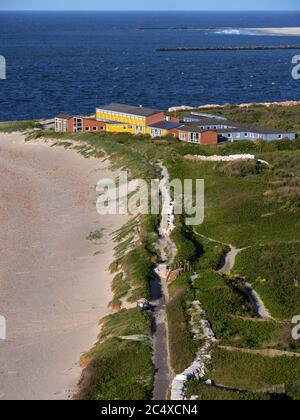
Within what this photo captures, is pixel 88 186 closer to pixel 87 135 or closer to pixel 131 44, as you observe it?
pixel 87 135

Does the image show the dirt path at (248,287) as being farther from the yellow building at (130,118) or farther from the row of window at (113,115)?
the row of window at (113,115)

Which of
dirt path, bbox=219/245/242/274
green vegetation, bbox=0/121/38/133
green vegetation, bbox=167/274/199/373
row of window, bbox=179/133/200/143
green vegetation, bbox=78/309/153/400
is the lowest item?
green vegetation, bbox=78/309/153/400

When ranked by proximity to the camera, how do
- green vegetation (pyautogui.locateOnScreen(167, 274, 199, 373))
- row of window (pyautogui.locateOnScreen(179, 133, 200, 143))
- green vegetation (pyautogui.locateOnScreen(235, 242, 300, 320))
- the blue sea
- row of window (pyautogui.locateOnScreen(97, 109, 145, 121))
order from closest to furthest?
1. green vegetation (pyautogui.locateOnScreen(167, 274, 199, 373))
2. green vegetation (pyautogui.locateOnScreen(235, 242, 300, 320))
3. row of window (pyautogui.locateOnScreen(179, 133, 200, 143))
4. row of window (pyautogui.locateOnScreen(97, 109, 145, 121))
5. the blue sea

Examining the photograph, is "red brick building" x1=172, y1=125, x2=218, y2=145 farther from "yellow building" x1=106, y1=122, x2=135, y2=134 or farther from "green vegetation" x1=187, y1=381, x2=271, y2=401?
"green vegetation" x1=187, y1=381, x2=271, y2=401

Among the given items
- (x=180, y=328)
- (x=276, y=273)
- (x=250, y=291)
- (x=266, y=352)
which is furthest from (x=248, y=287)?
(x=266, y=352)

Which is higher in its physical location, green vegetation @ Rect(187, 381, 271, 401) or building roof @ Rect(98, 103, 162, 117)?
building roof @ Rect(98, 103, 162, 117)

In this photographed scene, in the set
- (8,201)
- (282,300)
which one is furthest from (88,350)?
(8,201)

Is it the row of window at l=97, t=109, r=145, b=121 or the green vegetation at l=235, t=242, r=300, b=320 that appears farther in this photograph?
the row of window at l=97, t=109, r=145, b=121

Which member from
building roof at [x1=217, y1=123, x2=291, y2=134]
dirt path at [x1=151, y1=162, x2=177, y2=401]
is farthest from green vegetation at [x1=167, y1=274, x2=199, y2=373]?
building roof at [x1=217, y1=123, x2=291, y2=134]
